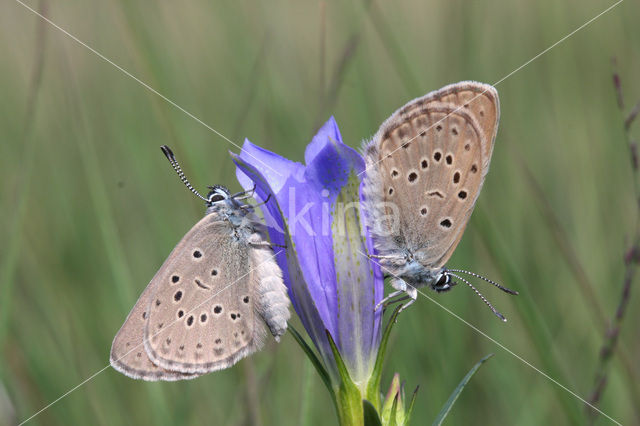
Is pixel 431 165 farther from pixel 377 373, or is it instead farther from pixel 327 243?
pixel 377 373

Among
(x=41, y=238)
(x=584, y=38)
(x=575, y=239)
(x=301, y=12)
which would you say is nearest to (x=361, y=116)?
(x=575, y=239)

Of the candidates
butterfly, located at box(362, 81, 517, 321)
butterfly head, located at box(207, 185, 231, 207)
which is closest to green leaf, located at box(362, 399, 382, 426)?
butterfly, located at box(362, 81, 517, 321)

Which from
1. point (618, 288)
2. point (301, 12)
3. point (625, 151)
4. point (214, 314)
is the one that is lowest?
point (618, 288)

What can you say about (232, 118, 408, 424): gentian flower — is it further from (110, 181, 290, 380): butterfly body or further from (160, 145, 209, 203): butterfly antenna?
(160, 145, 209, 203): butterfly antenna

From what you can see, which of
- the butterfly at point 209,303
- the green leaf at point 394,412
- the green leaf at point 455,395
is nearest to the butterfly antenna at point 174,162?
the butterfly at point 209,303

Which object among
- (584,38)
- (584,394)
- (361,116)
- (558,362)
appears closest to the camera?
(558,362)

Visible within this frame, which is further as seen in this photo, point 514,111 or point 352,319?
point 514,111

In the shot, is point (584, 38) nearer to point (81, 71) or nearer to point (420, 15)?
point (420, 15)
